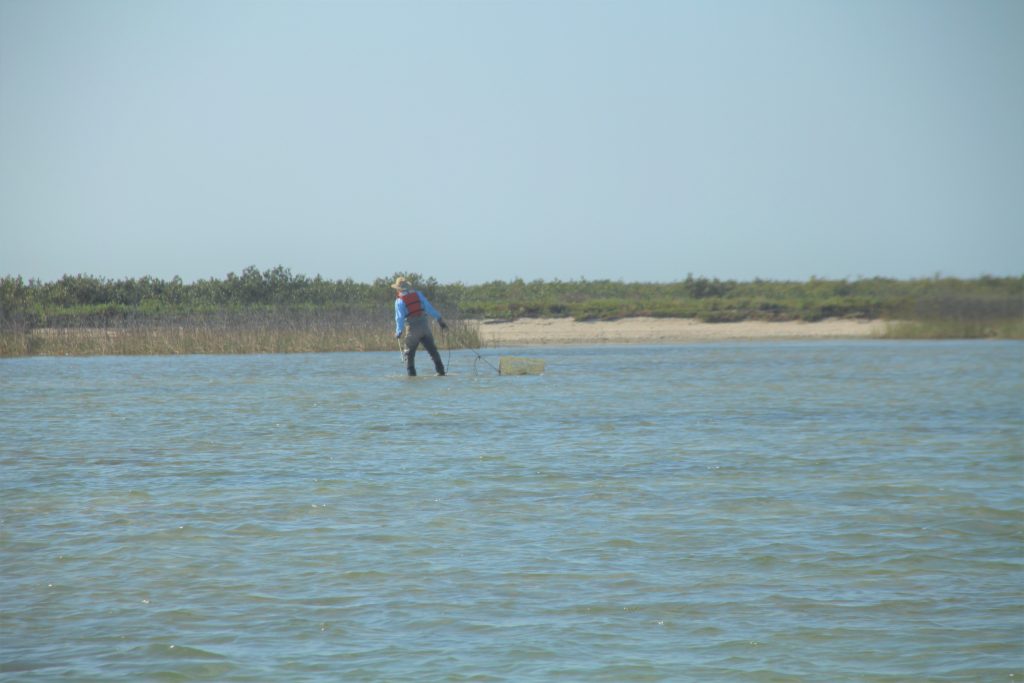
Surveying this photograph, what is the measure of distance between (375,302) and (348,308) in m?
4.13

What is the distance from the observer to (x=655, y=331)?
45.4 metres

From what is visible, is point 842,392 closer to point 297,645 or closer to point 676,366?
point 676,366

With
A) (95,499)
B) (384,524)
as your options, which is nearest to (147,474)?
(95,499)

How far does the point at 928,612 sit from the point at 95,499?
19.3 ft

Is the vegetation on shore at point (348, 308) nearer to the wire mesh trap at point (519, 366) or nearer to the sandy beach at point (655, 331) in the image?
the sandy beach at point (655, 331)

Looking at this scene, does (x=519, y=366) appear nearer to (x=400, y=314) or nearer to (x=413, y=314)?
(x=413, y=314)

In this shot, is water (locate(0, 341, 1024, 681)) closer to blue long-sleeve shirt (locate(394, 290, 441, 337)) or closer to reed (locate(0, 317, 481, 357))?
blue long-sleeve shirt (locate(394, 290, 441, 337))

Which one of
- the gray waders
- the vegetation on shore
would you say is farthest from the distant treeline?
the gray waders

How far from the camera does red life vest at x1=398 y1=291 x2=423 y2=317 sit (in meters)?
20.8

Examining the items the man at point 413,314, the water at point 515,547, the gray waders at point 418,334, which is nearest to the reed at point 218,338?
the gray waders at point 418,334

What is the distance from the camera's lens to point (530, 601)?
18.1 ft

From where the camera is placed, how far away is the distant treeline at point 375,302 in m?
35.3

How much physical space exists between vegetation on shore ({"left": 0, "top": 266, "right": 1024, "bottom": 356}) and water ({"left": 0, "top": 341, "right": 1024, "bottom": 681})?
17.6 metres

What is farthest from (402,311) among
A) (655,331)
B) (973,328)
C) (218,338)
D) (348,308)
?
(655,331)
